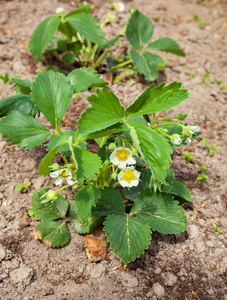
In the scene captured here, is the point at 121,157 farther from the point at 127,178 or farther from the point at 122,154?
the point at 127,178

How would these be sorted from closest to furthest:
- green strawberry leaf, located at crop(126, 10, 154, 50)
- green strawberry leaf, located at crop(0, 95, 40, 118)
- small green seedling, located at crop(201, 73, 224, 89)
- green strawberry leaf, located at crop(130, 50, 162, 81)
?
green strawberry leaf, located at crop(0, 95, 40, 118), green strawberry leaf, located at crop(130, 50, 162, 81), green strawberry leaf, located at crop(126, 10, 154, 50), small green seedling, located at crop(201, 73, 224, 89)

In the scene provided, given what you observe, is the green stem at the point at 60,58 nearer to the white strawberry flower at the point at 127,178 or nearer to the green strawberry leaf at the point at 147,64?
the green strawberry leaf at the point at 147,64

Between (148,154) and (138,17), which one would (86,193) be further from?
(138,17)

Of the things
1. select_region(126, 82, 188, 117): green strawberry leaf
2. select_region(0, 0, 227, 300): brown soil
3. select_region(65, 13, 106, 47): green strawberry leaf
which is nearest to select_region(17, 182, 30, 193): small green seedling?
select_region(0, 0, 227, 300): brown soil

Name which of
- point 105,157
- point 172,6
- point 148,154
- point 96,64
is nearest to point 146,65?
point 96,64

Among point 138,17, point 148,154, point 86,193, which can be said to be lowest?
point 86,193

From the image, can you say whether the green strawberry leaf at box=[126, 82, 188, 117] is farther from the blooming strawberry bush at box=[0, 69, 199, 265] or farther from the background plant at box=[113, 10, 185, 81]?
the background plant at box=[113, 10, 185, 81]

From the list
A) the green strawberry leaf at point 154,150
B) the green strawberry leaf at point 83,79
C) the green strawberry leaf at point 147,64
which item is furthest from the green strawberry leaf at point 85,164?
the green strawberry leaf at point 147,64
